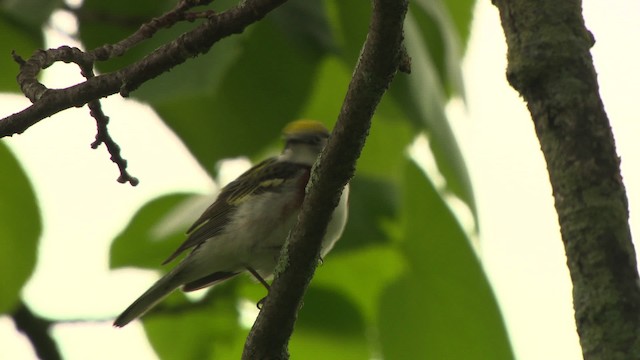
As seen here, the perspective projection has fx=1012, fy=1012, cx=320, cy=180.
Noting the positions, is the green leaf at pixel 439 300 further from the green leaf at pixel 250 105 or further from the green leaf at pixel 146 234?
the green leaf at pixel 146 234

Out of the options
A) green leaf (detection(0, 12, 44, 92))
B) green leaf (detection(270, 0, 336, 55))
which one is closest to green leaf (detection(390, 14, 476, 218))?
green leaf (detection(270, 0, 336, 55))

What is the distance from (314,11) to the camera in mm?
3184

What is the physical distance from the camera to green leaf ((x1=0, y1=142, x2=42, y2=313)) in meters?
3.23

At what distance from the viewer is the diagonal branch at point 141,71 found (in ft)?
7.62

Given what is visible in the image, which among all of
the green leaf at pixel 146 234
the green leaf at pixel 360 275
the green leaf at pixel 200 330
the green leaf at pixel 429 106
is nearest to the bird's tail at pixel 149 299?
the green leaf at pixel 200 330

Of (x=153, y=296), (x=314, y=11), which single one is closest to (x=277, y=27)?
(x=314, y=11)

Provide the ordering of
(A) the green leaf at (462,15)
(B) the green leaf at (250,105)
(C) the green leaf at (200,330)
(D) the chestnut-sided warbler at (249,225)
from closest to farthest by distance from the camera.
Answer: (B) the green leaf at (250,105) < (A) the green leaf at (462,15) < (C) the green leaf at (200,330) < (D) the chestnut-sided warbler at (249,225)

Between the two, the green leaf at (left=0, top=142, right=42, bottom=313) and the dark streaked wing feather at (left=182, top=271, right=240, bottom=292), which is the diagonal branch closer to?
the green leaf at (left=0, top=142, right=42, bottom=313)

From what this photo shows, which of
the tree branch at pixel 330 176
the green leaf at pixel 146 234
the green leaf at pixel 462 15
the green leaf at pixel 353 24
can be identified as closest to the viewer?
the tree branch at pixel 330 176

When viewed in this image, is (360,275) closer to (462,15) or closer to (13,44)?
(462,15)

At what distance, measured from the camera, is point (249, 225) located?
17.4ft

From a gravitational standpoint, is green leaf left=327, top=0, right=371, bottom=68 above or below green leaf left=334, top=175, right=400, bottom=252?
above

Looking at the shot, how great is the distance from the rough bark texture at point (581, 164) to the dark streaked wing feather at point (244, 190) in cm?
354

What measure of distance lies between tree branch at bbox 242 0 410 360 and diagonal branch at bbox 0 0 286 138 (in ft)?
0.83
